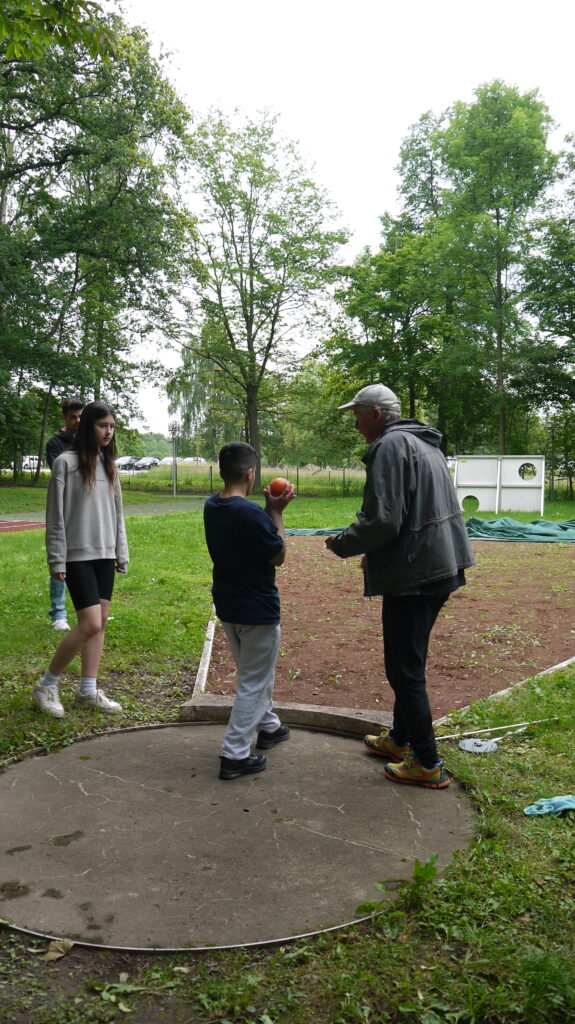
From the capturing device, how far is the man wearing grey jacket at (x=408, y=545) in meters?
3.62

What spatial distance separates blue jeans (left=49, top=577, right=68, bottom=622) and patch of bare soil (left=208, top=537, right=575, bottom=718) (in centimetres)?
149

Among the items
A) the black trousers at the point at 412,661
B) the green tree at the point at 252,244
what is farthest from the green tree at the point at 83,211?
the black trousers at the point at 412,661

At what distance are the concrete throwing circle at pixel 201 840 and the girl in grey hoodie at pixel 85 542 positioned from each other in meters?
0.65

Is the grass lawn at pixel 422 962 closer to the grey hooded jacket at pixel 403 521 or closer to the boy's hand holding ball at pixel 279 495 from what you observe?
the grey hooded jacket at pixel 403 521

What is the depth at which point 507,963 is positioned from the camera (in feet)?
7.89

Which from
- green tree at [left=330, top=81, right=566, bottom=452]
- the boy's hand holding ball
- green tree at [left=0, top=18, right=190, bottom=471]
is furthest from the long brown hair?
green tree at [left=330, top=81, right=566, bottom=452]

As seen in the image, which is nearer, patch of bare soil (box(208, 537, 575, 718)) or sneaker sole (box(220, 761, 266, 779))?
sneaker sole (box(220, 761, 266, 779))

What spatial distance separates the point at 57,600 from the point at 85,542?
7.99 feet

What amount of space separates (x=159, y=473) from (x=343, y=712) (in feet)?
149

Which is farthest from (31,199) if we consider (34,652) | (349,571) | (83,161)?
(34,652)

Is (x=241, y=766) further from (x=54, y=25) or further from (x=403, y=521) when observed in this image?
(x=54, y=25)

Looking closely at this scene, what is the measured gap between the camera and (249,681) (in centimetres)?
396

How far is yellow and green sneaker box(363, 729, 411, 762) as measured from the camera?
4.16m

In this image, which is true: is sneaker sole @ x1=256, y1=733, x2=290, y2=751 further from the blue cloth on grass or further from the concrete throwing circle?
the blue cloth on grass
